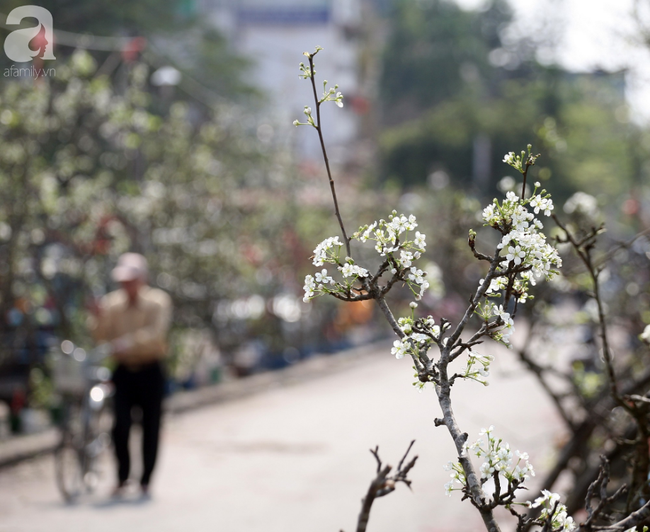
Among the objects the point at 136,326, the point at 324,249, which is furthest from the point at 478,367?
the point at 136,326

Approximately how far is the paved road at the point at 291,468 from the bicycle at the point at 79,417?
0.70 feet

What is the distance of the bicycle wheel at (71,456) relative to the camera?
27.7ft

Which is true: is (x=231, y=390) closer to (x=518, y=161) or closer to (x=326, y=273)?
(x=326, y=273)

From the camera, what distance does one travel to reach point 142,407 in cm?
858

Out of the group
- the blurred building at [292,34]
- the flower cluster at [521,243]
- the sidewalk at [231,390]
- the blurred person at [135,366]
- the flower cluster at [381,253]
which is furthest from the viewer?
the blurred building at [292,34]

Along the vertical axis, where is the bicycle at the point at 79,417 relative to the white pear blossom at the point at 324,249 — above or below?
below

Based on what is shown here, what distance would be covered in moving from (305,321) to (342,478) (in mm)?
12477

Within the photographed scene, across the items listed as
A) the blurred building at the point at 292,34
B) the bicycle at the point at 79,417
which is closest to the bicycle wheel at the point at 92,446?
the bicycle at the point at 79,417

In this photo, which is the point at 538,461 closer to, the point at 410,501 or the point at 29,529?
the point at 410,501

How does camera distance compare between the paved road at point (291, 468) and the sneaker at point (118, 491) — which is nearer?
the paved road at point (291, 468)

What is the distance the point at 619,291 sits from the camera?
8312 mm

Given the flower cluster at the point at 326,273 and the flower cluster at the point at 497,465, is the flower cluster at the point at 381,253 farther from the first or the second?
the flower cluster at the point at 497,465

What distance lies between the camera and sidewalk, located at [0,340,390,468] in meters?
10.1

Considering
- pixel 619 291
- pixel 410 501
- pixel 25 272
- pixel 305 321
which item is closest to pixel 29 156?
pixel 25 272
